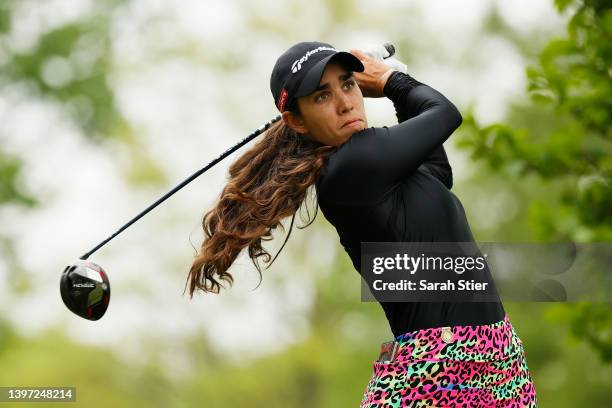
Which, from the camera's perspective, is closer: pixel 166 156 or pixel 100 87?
pixel 100 87

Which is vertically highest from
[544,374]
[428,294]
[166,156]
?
[166,156]

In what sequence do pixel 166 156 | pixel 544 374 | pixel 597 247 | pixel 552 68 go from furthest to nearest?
1. pixel 166 156
2. pixel 544 374
3. pixel 597 247
4. pixel 552 68

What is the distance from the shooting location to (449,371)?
→ 3.50 m

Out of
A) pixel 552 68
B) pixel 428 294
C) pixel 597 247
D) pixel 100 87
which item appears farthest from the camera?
pixel 100 87

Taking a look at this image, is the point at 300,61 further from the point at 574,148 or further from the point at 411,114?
the point at 574,148

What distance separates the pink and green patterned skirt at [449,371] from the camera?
3510mm

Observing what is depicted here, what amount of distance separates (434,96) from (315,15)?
20.0m

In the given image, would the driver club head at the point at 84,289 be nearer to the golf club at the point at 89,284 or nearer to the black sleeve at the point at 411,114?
the golf club at the point at 89,284

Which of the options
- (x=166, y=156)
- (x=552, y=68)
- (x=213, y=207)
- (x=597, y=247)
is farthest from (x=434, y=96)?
(x=166, y=156)

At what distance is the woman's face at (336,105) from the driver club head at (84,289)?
107cm

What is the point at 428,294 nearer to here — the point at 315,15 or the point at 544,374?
the point at 544,374

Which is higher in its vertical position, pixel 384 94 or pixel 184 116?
pixel 184 116

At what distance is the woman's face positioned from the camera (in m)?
3.68

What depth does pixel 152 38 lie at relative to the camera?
23.2 m
